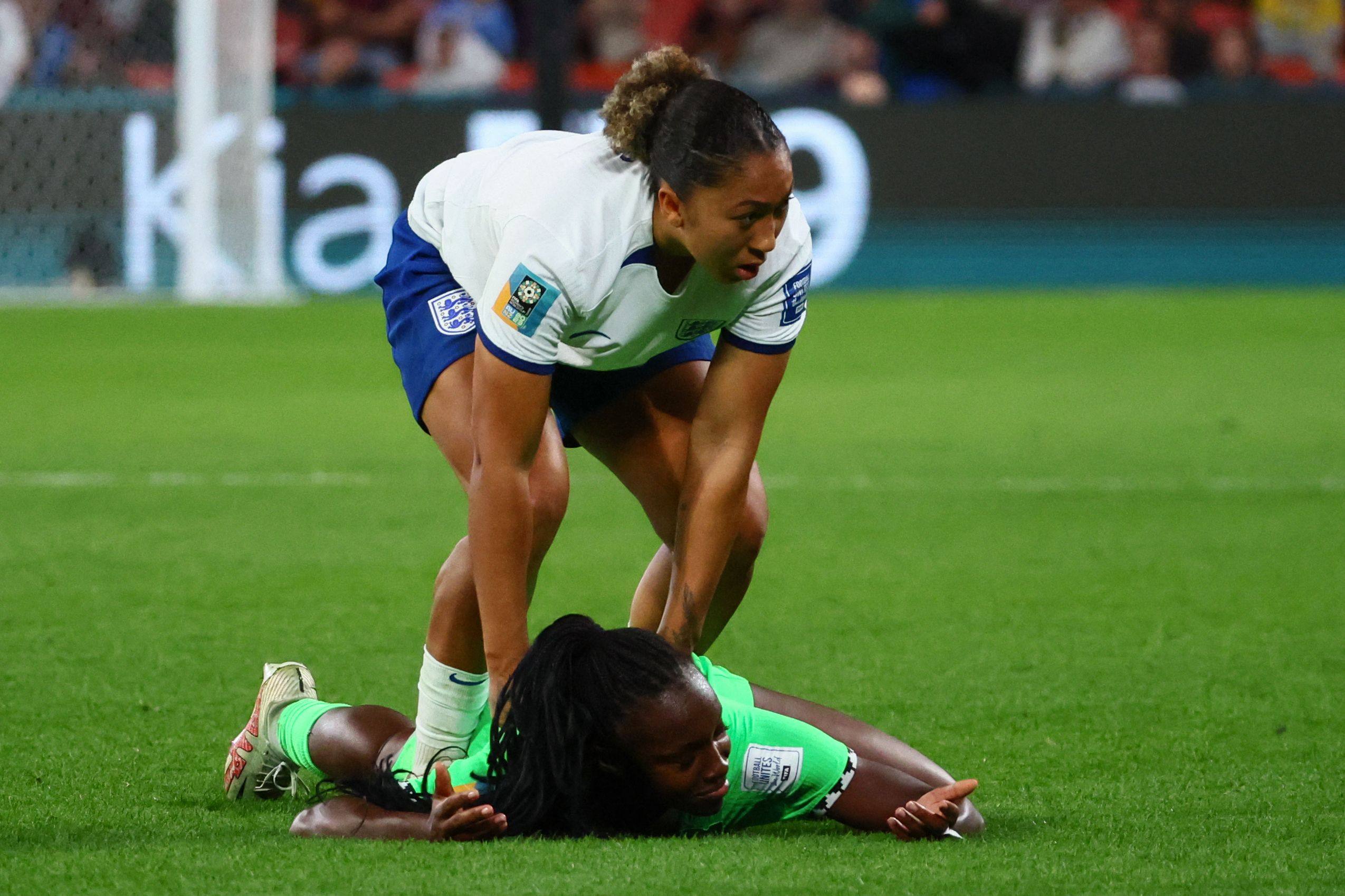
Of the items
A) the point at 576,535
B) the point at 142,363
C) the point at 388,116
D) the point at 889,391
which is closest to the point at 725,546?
the point at 576,535

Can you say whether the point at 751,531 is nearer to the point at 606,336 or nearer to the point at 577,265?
the point at 606,336

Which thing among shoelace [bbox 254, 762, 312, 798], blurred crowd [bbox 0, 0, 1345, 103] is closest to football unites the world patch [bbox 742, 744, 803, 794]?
shoelace [bbox 254, 762, 312, 798]

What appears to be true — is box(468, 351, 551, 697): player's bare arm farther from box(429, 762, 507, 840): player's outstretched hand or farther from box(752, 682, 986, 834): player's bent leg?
box(752, 682, 986, 834): player's bent leg

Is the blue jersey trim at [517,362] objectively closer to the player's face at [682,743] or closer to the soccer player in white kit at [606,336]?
the soccer player in white kit at [606,336]

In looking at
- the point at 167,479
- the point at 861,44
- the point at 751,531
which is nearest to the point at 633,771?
the point at 751,531

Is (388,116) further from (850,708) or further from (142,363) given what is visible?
(850,708)

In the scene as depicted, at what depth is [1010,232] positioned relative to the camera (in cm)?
1361

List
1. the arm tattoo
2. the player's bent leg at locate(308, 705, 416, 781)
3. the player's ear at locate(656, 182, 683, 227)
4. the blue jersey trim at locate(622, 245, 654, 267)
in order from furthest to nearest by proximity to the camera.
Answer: the player's bent leg at locate(308, 705, 416, 781), the arm tattoo, the blue jersey trim at locate(622, 245, 654, 267), the player's ear at locate(656, 182, 683, 227)

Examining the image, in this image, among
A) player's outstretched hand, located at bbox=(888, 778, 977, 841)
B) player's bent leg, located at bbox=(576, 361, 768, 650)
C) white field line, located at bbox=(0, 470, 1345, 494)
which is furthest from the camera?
white field line, located at bbox=(0, 470, 1345, 494)

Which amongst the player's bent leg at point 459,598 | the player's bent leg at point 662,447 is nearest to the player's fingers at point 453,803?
the player's bent leg at point 459,598

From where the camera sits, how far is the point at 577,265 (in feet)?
10.3

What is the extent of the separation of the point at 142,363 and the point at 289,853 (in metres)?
7.77

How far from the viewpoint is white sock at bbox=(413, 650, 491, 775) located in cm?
335

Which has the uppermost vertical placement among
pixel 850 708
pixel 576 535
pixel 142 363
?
pixel 850 708
